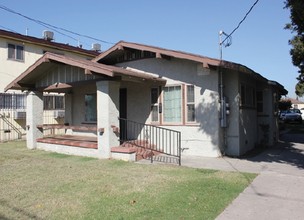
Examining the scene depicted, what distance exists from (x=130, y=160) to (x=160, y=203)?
4405 mm

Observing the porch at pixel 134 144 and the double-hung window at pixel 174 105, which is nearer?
the porch at pixel 134 144

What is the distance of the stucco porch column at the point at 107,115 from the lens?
34.5ft

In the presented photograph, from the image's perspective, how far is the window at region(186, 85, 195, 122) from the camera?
37.6 ft

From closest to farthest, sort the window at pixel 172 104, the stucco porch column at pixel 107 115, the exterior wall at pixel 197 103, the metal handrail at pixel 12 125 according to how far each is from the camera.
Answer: the stucco porch column at pixel 107 115 < the exterior wall at pixel 197 103 < the window at pixel 172 104 < the metal handrail at pixel 12 125

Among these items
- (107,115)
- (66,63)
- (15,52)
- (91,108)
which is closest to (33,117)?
(91,108)

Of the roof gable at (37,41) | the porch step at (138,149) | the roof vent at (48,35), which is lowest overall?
the porch step at (138,149)

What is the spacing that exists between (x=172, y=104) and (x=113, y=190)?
18.9 ft

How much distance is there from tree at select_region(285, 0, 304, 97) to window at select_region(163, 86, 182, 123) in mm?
4360

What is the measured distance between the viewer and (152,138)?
12.3 meters

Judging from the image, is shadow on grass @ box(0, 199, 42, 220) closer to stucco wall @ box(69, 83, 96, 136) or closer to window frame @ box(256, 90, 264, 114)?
stucco wall @ box(69, 83, 96, 136)

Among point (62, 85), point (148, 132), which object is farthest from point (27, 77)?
point (148, 132)

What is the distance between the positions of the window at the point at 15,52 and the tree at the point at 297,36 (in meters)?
14.7

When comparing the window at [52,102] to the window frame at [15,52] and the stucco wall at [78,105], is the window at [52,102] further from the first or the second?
the stucco wall at [78,105]

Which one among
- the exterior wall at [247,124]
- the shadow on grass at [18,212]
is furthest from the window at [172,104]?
the shadow on grass at [18,212]
